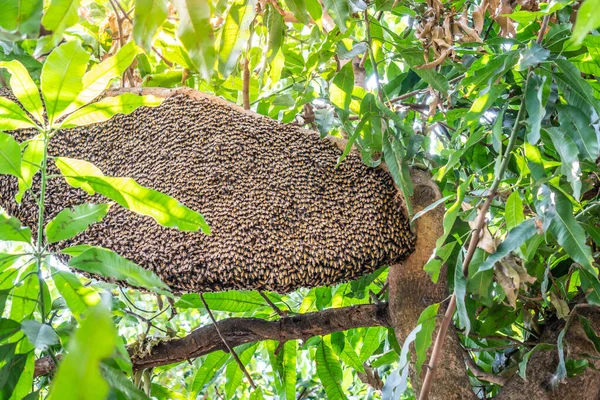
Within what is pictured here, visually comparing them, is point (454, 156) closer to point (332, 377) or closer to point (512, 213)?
point (512, 213)

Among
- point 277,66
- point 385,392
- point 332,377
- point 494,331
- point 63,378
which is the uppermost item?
Result: point 63,378

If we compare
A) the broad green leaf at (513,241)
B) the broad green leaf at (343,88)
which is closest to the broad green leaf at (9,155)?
the broad green leaf at (343,88)

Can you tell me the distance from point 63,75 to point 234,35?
34 cm

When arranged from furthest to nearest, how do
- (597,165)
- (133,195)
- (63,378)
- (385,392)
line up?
(597,165), (385,392), (133,195), (63,378)

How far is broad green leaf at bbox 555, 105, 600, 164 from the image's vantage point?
1.40 meters

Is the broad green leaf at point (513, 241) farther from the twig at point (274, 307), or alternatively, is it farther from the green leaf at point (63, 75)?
the green leaf at point (63, 75)

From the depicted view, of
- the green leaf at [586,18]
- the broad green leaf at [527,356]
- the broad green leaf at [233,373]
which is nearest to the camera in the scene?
the green leaf at [586,18]

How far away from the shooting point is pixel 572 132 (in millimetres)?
1440

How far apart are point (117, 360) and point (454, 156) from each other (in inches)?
32.6

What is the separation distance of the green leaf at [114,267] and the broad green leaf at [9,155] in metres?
0.20

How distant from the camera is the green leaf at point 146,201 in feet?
4.04

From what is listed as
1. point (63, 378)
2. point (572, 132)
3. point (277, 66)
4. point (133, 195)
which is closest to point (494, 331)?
point (572, 132)

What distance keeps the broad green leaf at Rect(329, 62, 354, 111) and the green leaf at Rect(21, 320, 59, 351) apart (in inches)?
36.2

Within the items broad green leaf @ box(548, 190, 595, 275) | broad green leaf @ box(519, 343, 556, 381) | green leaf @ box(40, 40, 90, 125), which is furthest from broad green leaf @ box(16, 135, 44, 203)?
broad green leaf @ box(519, 343, 556, 381)
